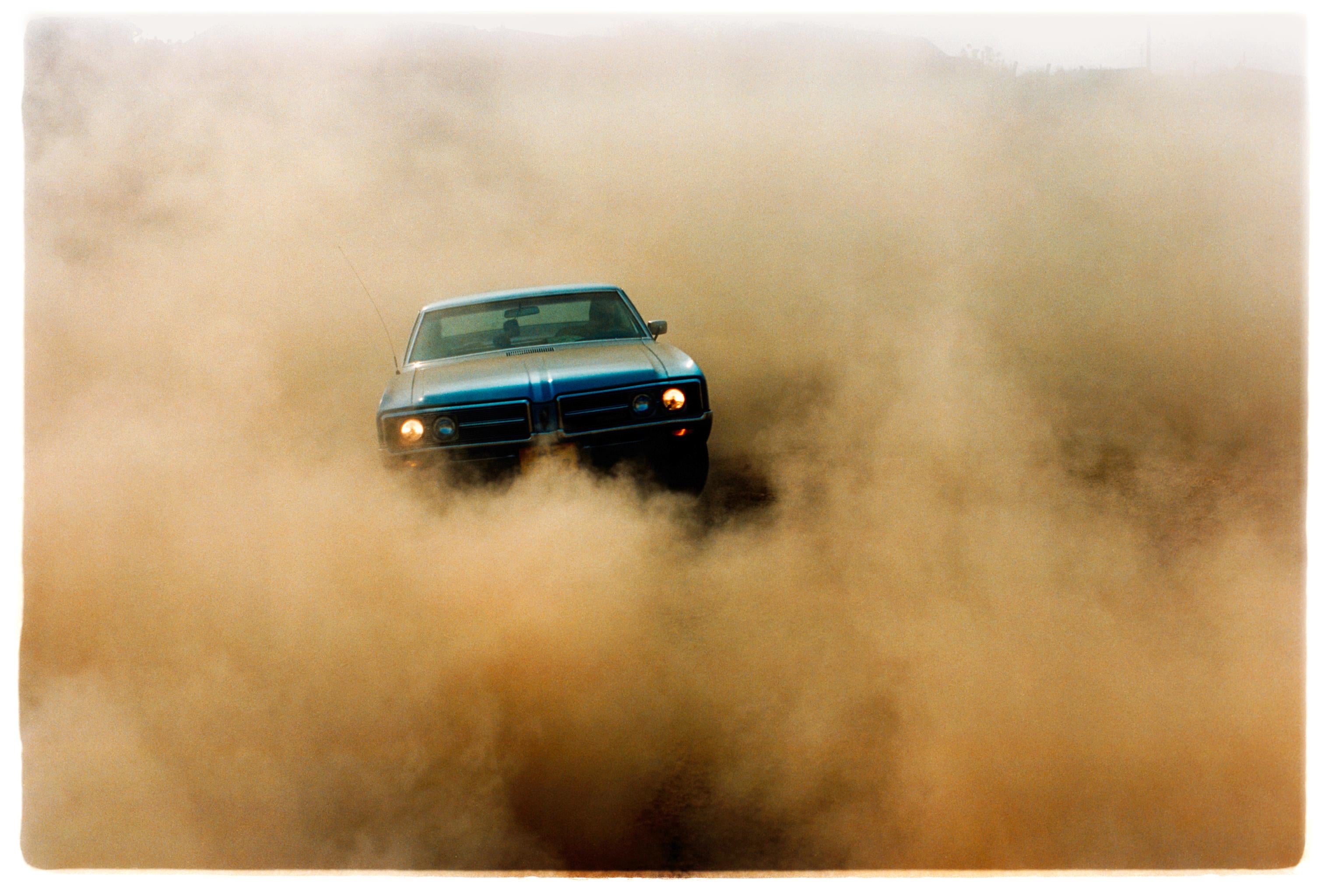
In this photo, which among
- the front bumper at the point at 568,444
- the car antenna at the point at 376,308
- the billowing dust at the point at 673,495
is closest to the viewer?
the billowing dust at the point at 673,495

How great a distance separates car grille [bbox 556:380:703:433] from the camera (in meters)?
2.25

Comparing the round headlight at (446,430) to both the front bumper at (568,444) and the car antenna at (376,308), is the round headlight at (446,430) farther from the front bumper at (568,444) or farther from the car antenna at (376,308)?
the car antenna at (376,308)

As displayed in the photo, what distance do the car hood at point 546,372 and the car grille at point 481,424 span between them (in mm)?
24

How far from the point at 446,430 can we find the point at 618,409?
492mm

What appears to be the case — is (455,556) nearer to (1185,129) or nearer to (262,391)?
(262,391)

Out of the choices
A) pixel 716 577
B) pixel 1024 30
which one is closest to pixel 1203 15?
pixel 1024 30

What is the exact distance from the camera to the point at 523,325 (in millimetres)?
2648

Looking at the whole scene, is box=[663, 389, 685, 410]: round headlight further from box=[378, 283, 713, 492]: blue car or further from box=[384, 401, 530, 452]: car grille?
box=[384, 401, 530, 452]: car grille

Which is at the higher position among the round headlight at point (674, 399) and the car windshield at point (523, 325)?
the car windshield at point (523, 325)

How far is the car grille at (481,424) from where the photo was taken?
7.34ft

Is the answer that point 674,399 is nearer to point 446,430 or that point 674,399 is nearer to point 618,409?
point 618,409

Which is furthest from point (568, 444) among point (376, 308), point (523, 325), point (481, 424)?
point (376, 308)

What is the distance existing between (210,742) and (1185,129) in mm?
3249

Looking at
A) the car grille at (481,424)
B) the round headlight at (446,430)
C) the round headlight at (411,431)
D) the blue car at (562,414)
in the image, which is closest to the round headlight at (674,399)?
the blue car at (562,414)
